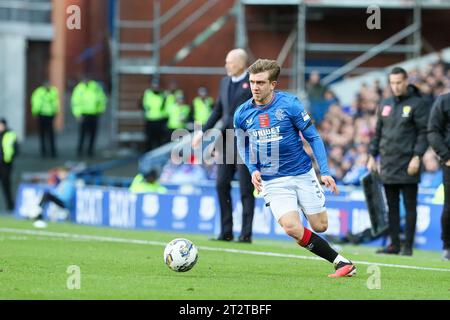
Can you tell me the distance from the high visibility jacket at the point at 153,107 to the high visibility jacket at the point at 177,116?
198 mm

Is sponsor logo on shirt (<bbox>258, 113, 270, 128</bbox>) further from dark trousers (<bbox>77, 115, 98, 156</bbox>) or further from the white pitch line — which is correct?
dark trousers (<bbox>77, 115, 98, 156</bbox>)

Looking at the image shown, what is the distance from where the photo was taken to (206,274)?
10430 mm

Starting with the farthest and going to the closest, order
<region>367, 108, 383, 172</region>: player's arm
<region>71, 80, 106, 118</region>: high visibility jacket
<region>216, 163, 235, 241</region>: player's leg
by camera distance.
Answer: <region>71, 80, 106, 118</region>: high visibility jacket < <region>216, 163, 235, 241</region>: player's leg < <region>367, 108, 383, 172</region>: player's arm

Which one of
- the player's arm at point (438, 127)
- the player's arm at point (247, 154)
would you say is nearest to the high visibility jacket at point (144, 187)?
the player's arm at point (438, 127)

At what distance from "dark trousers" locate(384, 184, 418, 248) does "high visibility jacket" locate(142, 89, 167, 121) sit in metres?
16.2

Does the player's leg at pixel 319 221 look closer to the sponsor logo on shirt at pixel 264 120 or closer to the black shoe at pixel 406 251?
the sponsor logo on shirt at pixel 264 120

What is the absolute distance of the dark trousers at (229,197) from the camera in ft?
46.0

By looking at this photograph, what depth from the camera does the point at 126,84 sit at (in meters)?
32.3

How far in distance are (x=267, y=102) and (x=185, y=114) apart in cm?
1945

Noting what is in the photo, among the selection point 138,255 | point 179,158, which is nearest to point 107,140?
point 179,158

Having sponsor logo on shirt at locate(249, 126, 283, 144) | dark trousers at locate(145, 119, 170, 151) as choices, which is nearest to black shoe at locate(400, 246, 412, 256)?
sponsor logo on shirt at locate(249, 126, 283, 144)

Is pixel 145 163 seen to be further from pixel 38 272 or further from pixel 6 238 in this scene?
pixel 38 272

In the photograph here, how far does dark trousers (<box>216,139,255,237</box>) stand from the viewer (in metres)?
14.0

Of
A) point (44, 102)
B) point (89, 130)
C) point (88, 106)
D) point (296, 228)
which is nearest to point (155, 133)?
point (88, 106)
